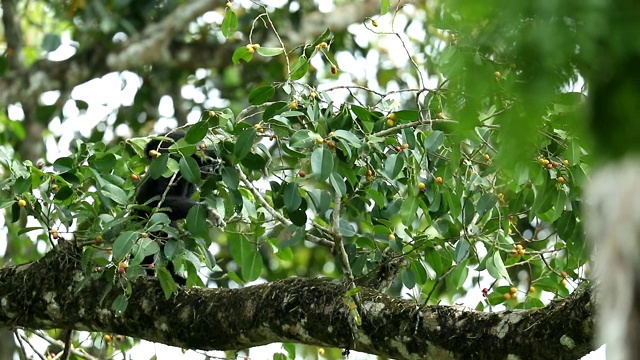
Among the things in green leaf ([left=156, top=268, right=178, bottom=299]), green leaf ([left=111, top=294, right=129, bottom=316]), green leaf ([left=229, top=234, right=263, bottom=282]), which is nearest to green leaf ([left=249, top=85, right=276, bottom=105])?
green leaf ([left=229, top=234, right=263, bottom=282])

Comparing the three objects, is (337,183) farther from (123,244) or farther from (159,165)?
(123,244)

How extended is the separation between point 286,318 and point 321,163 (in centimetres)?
55

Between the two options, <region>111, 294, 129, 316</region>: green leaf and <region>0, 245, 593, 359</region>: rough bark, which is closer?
<region>0, 245, 593, 359</region>: rough bark

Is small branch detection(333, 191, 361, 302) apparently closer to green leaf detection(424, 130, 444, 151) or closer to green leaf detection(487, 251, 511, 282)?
green leaf detection(424, 130, 444, 151)

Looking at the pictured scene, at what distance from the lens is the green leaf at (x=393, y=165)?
10.5 ft

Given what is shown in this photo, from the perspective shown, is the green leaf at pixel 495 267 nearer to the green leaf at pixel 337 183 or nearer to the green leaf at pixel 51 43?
the green leaf at pixel 337 183

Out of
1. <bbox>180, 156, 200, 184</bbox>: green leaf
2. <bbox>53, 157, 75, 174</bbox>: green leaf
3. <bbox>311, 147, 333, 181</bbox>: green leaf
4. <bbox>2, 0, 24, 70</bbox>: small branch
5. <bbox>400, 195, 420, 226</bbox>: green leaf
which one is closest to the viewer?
<bbox>311, 147, 333, 181</bbox>: green leaf

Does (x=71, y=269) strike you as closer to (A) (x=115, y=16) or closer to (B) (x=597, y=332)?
(B) (x=597, y=332)

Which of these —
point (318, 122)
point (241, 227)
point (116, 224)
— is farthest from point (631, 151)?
point (241, 227)

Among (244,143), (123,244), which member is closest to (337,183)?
(244,143)

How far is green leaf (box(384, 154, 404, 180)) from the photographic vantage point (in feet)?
10.5

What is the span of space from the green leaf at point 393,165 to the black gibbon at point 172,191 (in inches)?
22.5

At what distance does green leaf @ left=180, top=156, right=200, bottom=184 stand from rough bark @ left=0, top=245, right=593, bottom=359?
452 millimetres

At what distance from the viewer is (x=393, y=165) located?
321cm
